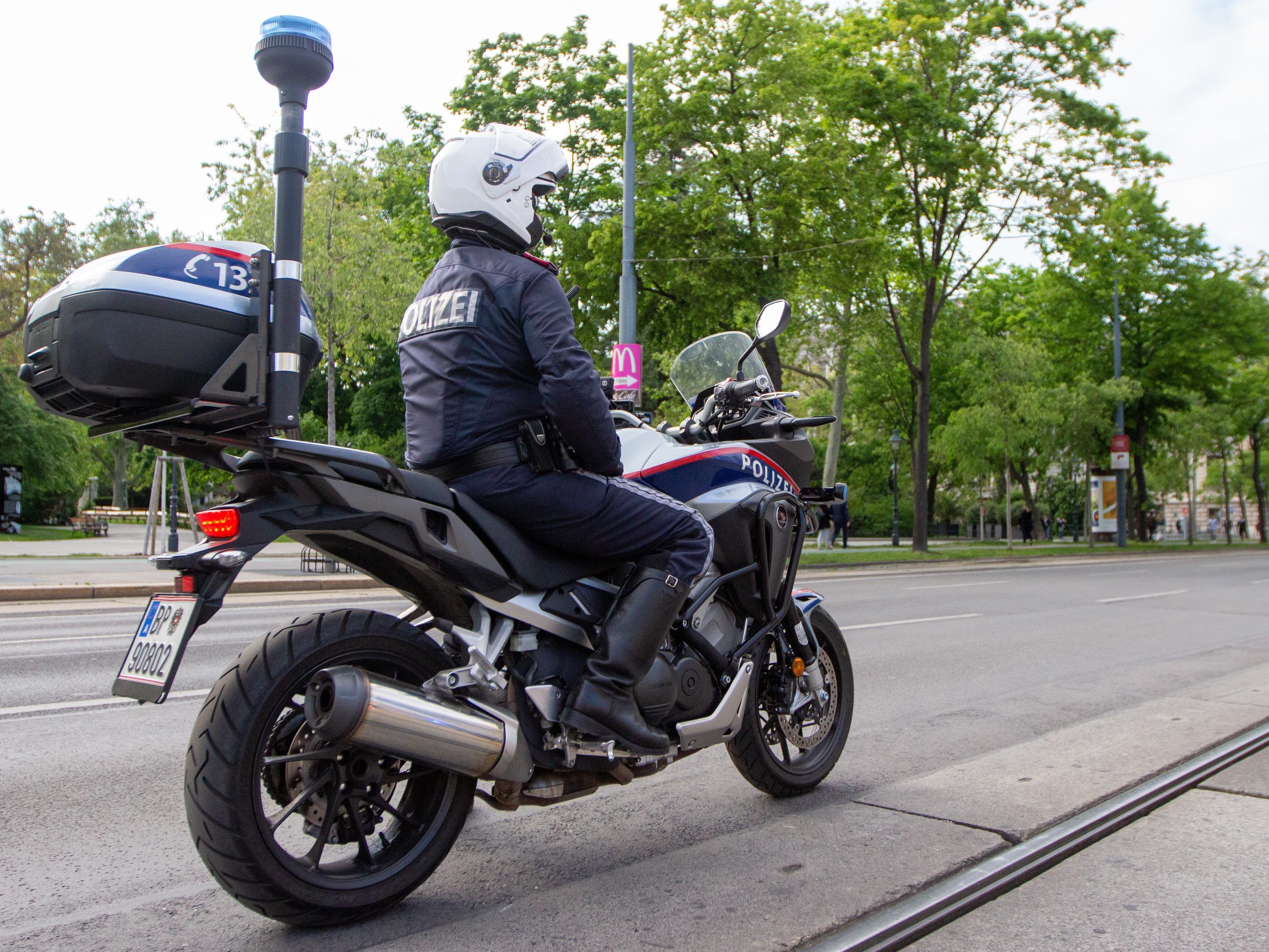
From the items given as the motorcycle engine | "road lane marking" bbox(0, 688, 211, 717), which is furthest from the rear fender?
"road lane marking" bbox(0, 688, 211, 717)

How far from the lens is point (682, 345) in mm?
23797

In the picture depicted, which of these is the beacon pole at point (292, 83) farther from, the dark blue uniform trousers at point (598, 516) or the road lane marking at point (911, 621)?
the road lane marking at point (911, 621)

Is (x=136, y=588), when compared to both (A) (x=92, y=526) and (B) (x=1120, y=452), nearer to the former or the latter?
(A) (x=92, y=526)

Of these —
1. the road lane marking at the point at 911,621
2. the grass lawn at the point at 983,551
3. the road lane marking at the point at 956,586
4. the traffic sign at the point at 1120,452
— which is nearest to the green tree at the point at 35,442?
the grass lawn at the point at 983,551

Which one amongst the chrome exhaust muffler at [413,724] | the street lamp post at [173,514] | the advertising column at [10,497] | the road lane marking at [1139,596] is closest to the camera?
the chrome exhaust muffler at [413,724]

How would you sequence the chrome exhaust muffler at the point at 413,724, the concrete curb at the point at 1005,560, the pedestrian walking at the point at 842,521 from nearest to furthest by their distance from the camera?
1. the chrome exhaust muffler at the point at 413,724
2. the concrete curb at the point at 1005,560
3. the pedestrian walking at the point at 842,521

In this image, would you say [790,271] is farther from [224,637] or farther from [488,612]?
[488,612]

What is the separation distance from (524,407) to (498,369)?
126mm

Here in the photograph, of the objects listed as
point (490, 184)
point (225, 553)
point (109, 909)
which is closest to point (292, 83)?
point (490, 184)

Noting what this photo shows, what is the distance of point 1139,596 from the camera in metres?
14.0

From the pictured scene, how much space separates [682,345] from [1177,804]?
20183mm

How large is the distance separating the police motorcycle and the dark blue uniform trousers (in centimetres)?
6

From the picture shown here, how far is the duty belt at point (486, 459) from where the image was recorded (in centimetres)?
290

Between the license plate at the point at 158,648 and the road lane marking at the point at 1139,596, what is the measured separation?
40.1ft
